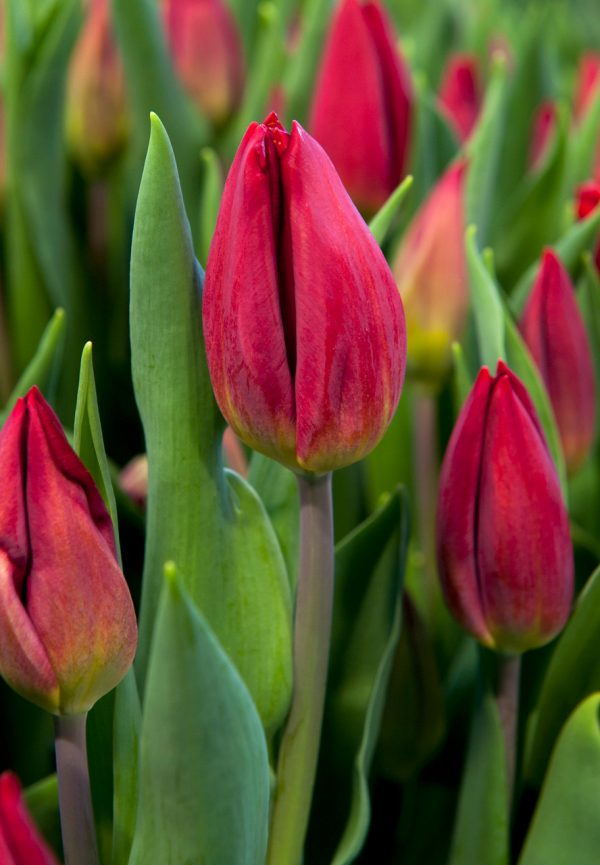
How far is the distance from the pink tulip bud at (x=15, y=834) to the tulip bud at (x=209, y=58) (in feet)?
1.64

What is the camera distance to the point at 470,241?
1.34 ft

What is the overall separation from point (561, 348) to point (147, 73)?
0.29m

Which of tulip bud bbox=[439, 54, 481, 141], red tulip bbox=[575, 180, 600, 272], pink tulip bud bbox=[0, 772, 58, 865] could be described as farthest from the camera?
tulip bud bbox=[439, 54, 481, 141]

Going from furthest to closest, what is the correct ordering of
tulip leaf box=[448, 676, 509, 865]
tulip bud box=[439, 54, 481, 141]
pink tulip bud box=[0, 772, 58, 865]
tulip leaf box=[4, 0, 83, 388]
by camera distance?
tulip bud box=[439, 54, 481, 141] < tulip leaf box=[4, 0, 83, 388] < tulip leaf box=[448, 676, 509, 865] < pink tulip bud box=[0, 772, 58, 865]

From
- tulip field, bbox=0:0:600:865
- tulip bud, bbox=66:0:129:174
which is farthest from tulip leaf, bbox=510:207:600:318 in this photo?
tulip bud, bbox=66:0:129:174

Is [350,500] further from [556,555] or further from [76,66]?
[76,66]

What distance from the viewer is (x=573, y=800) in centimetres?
33

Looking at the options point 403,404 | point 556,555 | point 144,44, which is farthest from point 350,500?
point 144,44

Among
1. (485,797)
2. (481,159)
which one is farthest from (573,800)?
(481,159)

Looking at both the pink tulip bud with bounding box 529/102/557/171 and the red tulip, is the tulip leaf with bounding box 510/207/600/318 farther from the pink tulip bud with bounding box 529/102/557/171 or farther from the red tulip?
the pink tulip bud with bounding box 529/102/557/171

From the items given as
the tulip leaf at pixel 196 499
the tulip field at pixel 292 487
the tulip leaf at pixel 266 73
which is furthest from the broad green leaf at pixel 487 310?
the tulip leaf at pixel 266 73

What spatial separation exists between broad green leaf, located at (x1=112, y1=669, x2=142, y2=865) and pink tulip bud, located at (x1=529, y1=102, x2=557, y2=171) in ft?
1.43

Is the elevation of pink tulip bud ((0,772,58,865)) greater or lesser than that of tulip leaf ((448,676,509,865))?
greater

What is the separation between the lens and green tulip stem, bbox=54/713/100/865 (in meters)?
0.30
